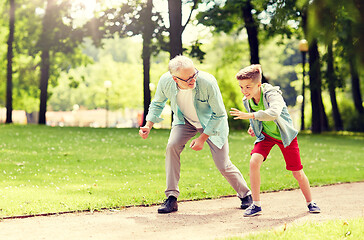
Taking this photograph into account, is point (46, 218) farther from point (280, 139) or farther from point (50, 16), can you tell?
point (50, 16)

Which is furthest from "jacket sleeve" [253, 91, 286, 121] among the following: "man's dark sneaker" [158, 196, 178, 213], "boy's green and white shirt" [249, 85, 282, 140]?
"man's dark sneaker" [158, 196, 178, 213]

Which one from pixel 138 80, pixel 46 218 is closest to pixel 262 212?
pixel 46 218

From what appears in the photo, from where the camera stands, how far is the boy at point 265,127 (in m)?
5.21

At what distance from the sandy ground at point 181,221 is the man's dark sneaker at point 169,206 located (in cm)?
9

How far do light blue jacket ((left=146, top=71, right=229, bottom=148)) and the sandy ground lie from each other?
885 mm

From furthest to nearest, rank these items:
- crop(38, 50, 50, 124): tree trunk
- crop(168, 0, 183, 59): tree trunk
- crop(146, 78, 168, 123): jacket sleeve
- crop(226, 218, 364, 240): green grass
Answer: crop(38, 50, 50, 124): tree trunk → crop(168, 0, 183, 59): tree trunk → crop(146, 78, 168, 123): jacket sleeve → crop(226, 218, 364, 240): green grass

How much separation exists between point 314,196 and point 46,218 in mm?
3690

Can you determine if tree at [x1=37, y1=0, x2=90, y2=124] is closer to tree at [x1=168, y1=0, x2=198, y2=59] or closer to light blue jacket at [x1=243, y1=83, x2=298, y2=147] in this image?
tree at [x1=168, y1=0, x2=198, y2=59]

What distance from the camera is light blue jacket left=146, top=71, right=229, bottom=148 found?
211 inches

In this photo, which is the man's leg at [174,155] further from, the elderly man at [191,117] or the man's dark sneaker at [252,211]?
the man's dark sneaker at [252,211]

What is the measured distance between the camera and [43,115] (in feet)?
82.4

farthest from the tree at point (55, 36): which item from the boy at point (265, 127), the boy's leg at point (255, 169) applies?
the boy's leg at point (255, 169)

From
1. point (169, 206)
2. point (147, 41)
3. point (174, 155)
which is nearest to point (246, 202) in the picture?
point (169, 206)

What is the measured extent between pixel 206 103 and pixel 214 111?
136 mm
